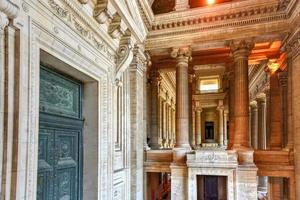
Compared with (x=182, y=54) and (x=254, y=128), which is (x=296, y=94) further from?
(x=254, y=128)

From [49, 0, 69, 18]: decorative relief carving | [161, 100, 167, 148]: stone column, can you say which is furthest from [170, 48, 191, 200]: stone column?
[161, 100, 167, 148]: stone column

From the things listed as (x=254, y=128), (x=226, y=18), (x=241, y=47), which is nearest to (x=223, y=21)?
(x=226, y=18)

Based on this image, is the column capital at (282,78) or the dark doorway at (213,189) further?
the column capital at (282,78)

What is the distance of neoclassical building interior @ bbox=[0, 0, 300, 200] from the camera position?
10.5 ft

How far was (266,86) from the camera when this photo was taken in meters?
13.5

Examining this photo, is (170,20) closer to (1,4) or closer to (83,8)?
(83,8)

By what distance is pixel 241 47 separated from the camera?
8.36 meters

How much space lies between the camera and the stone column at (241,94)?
8.34 meters

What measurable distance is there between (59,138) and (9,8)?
2.28 meters

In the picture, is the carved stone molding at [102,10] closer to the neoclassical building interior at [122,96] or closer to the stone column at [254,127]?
the neoclassical building interior at [122,96]

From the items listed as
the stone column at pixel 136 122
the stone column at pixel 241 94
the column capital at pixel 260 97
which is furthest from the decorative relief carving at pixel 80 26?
the column capital at pixel 260 97

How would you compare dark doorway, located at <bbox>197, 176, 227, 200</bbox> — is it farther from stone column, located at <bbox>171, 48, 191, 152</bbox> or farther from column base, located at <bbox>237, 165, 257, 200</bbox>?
stone column, located at <bbox>171, 48, 191, 152</bbox>

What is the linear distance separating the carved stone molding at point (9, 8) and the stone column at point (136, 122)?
4804mm

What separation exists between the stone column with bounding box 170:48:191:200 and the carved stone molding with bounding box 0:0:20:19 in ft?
20.9
